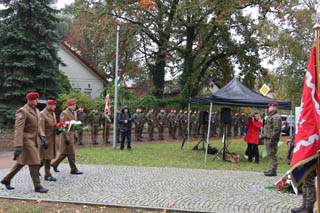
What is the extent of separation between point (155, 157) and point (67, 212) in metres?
6.82

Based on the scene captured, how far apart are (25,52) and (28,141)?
17.8 meters

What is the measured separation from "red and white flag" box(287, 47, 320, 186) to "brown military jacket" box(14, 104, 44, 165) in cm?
530

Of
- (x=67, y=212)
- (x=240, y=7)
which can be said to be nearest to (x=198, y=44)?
(x=240, y=7)

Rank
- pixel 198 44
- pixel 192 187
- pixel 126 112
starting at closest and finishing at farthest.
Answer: pixel 192 187, pixel 126 112, pixel 198 44

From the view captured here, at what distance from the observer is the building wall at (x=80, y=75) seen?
32781mm

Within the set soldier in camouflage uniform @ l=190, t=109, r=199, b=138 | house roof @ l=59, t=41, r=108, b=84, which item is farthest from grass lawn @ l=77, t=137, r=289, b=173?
house roof @ l=59, t=41, r=108, b=84

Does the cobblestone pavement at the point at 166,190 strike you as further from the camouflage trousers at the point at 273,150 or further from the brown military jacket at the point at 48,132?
the brown military jacket at the point at 48,132

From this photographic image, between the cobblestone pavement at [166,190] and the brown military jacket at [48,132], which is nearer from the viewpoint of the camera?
the cobblestone pavement at [166,190]

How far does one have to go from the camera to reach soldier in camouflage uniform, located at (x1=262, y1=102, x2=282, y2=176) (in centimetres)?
905

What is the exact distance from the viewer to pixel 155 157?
482 inches

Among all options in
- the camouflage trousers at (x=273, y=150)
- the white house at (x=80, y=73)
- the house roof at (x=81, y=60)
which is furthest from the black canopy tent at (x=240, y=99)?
the house roof at (x=81, y=60)

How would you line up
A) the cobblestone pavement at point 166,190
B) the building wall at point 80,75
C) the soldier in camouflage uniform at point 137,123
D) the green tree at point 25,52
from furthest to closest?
the building wall at point 80,75
the green tree at point 25,52
the soldier in camouflage uniform at point 137,123
the cobblestone pavement at point 166,190

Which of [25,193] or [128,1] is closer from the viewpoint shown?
[25,193]

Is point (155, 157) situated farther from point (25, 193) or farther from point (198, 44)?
point (198, 44)
